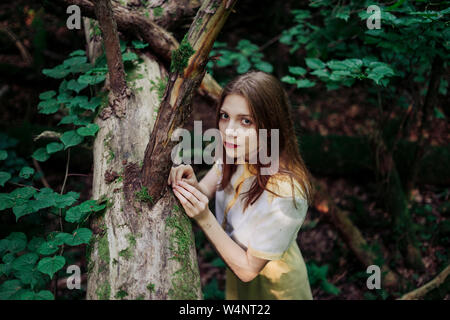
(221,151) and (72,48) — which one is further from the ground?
(72,48)

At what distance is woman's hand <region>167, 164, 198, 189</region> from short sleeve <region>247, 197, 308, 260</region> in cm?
45

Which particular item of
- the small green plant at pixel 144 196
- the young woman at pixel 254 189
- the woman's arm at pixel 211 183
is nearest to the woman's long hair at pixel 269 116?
the young woman at pixel 254 189

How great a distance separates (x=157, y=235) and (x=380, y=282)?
276 centimetres

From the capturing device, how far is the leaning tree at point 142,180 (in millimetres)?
1405

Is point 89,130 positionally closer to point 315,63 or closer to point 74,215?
point 74,215

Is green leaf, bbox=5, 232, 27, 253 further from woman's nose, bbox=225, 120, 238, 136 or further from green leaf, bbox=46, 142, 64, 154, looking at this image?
woman's nose, bbox=225, 120, 238, 136

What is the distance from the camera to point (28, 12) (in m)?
4.49

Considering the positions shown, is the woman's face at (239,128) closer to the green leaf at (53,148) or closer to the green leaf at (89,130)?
the green leaf at (89,130)

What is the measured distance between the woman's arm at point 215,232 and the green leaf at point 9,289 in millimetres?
830

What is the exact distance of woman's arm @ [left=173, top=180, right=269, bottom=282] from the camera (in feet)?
5.46

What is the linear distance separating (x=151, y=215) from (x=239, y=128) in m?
0.67

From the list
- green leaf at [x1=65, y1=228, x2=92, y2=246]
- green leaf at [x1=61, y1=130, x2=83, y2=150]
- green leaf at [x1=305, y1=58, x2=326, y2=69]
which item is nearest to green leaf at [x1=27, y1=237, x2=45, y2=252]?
green leaf at [x1=65, y1=228, x2=92, y2=246]
